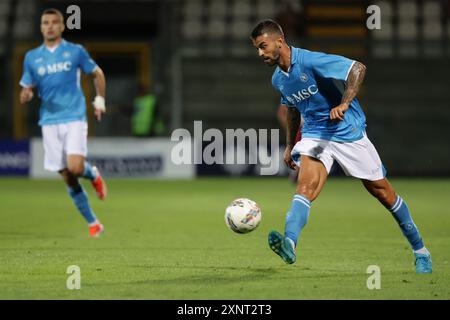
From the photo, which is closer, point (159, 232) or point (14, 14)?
point (159, 232)

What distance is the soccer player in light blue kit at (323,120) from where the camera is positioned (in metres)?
7.03

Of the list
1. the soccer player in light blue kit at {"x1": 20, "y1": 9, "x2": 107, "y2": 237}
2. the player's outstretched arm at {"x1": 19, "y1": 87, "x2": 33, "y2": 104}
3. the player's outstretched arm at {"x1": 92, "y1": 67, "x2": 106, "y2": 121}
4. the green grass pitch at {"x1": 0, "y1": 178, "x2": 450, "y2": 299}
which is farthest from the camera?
the soccer player in light blue kit at {"x1": 20, "y1": 9, "x2": 107, "y2": 237}

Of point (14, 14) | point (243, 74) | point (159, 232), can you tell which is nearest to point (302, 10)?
point (243, 74)

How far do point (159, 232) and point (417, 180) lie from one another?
425 inches

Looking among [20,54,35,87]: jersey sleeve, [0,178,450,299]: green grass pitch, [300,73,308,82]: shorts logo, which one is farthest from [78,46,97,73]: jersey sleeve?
[300,73,308,82]: shorts logo

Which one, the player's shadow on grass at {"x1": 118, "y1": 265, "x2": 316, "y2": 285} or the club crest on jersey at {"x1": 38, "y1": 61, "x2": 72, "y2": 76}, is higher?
Result: the club crest on jersey at {"x1": 38, "y1": 61, "x2": 72, "y2": 76}

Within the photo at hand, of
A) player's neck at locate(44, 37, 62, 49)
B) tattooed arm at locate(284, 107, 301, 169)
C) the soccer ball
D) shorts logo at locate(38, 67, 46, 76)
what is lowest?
the soccer ball

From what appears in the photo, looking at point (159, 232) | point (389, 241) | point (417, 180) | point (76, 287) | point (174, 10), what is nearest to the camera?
point (76, 287)

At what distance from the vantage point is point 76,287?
642cm

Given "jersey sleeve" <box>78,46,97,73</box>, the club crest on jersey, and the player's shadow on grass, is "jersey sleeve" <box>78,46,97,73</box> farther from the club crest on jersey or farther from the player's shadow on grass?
the player's shadow on grass

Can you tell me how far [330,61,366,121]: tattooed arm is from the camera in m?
6.79

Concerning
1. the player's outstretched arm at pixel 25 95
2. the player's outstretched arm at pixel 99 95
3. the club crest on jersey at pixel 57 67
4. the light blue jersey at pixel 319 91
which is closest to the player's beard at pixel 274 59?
the light blue jersey at pixel 319 91
